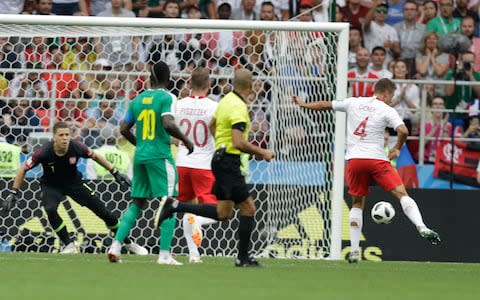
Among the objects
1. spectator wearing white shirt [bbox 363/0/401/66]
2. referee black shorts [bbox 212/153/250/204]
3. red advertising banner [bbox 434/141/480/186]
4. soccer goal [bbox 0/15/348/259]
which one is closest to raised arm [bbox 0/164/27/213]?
soccer goal [bbox 0/15/348/259]

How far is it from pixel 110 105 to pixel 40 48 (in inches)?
44.8

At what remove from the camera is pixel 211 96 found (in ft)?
58.1

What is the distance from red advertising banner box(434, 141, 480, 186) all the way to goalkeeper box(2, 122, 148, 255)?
203 inches

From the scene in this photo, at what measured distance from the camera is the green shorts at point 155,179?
43.0 feet

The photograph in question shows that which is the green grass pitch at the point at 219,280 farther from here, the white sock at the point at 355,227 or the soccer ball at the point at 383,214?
the soccer ball at the point at 383,214

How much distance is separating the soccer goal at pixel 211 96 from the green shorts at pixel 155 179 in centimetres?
304

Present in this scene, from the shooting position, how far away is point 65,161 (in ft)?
52.0

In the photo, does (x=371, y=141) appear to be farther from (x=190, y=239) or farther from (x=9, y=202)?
(x=9, y=202)

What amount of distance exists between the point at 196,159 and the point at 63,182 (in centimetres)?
181

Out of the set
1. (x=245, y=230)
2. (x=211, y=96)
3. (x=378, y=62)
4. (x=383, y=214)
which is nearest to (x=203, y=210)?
(x=245, y=230)

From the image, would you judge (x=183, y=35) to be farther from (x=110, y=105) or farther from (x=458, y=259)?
(x=458, y=259)

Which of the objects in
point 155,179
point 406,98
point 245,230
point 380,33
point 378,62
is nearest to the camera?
point 245,230

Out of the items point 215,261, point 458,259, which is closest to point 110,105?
point 215,261

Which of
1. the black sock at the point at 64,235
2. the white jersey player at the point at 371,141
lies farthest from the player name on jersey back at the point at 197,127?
the black sock at the point at 64,235
